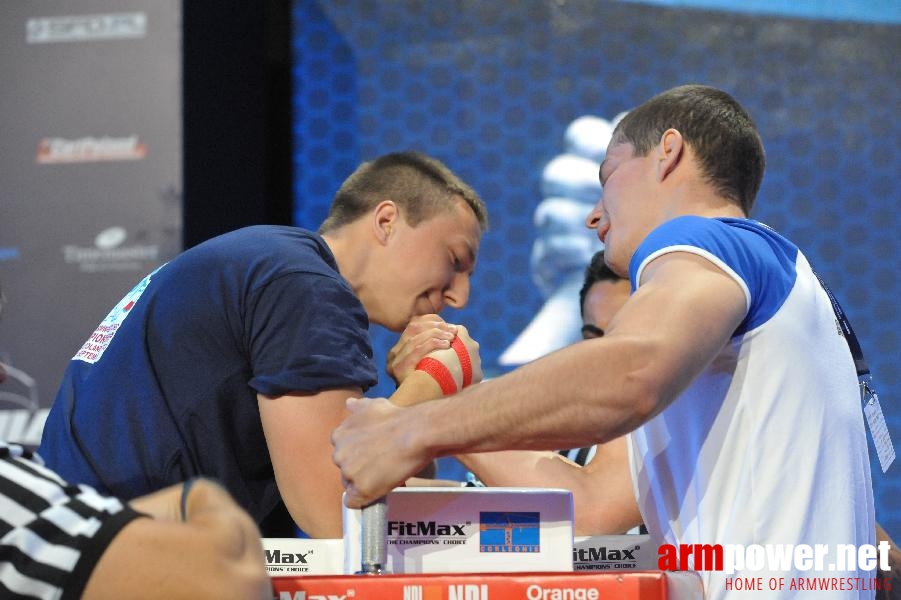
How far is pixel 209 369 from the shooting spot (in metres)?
1.54

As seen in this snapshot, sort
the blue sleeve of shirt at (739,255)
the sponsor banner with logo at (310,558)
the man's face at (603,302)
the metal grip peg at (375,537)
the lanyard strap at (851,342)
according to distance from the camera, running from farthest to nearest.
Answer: the man's face at (603,302), the lanyard strap at (851,342), the sponsor banner with logo at (310,558), the blue sleeve of shirt at (739,255), the metal grip peg at (375,537)

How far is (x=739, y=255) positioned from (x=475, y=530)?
1.51 feet

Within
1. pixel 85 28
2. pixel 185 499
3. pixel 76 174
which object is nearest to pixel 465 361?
pixel 185 499

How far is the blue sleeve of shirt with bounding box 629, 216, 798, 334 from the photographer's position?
1278 mm

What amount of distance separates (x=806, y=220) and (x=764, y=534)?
2.50m

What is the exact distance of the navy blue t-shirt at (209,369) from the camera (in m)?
1.52

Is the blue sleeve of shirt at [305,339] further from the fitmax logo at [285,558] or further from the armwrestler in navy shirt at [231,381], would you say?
the fitmax logo at [285,558]

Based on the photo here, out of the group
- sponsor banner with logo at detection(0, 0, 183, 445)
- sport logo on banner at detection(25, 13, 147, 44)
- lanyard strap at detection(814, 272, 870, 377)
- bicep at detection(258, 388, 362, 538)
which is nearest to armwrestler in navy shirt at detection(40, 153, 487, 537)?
bicep at detection(258, 388, 362, 538)

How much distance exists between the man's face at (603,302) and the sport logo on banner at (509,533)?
1.48 m

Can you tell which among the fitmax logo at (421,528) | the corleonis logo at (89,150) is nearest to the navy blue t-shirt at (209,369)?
the fitmax logo at (421,528)

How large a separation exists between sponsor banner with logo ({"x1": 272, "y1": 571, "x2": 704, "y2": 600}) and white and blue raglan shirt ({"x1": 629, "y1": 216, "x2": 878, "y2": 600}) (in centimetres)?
28

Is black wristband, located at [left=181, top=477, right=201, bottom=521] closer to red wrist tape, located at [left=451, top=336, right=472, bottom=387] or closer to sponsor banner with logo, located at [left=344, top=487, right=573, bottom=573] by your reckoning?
sponsor banner with logo, located at [left=344, top=487, right=573, bottom=573]

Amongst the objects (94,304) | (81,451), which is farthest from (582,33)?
(81,451)

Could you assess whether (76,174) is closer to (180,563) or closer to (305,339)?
(305,339)
